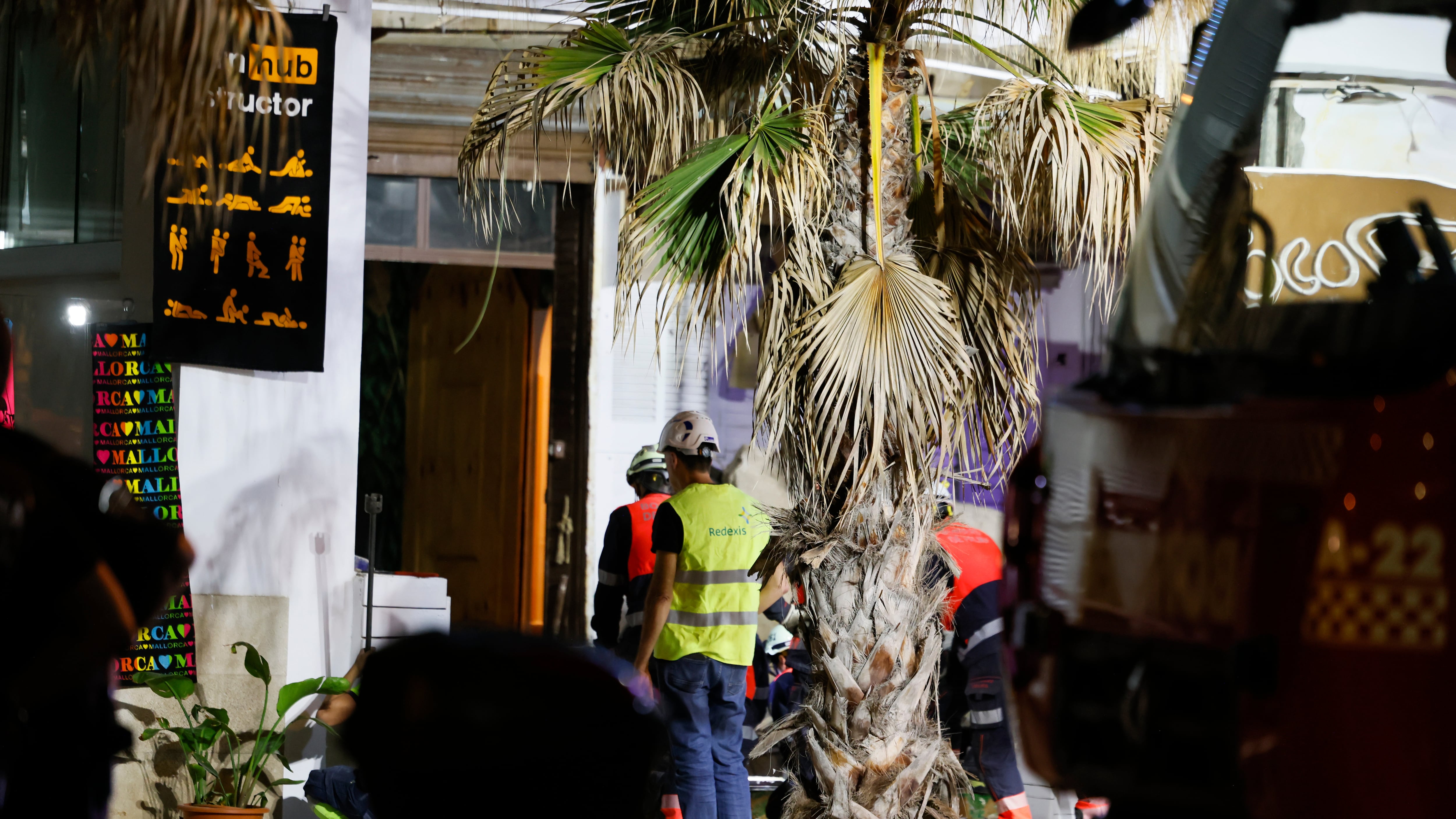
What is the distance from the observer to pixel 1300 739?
1893 mm

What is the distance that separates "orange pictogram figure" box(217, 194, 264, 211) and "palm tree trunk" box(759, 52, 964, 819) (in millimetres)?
2481

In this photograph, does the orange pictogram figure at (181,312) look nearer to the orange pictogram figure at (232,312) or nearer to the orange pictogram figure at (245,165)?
the orange pictogram figure at (232,312)

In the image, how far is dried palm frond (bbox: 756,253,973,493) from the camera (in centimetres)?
467

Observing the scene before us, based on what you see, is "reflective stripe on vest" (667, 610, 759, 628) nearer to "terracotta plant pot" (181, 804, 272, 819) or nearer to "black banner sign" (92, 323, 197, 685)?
"terracotta plant pot" (181, 804, 272, 819)

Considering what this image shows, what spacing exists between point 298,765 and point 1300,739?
473cm

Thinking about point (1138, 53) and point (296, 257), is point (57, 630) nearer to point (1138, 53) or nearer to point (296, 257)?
point (296, 257)

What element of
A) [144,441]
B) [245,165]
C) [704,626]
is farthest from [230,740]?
[245,165]

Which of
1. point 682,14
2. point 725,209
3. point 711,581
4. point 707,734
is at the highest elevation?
point 682,14

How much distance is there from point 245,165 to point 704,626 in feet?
9.02

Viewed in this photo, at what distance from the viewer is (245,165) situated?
558 centimetres

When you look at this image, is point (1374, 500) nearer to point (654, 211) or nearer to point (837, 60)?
point (654, 211)

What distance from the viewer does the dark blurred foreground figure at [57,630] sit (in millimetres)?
2016

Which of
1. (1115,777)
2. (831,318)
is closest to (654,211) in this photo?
(831,318)

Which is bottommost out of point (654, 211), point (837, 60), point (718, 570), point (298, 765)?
point (298, 765)
